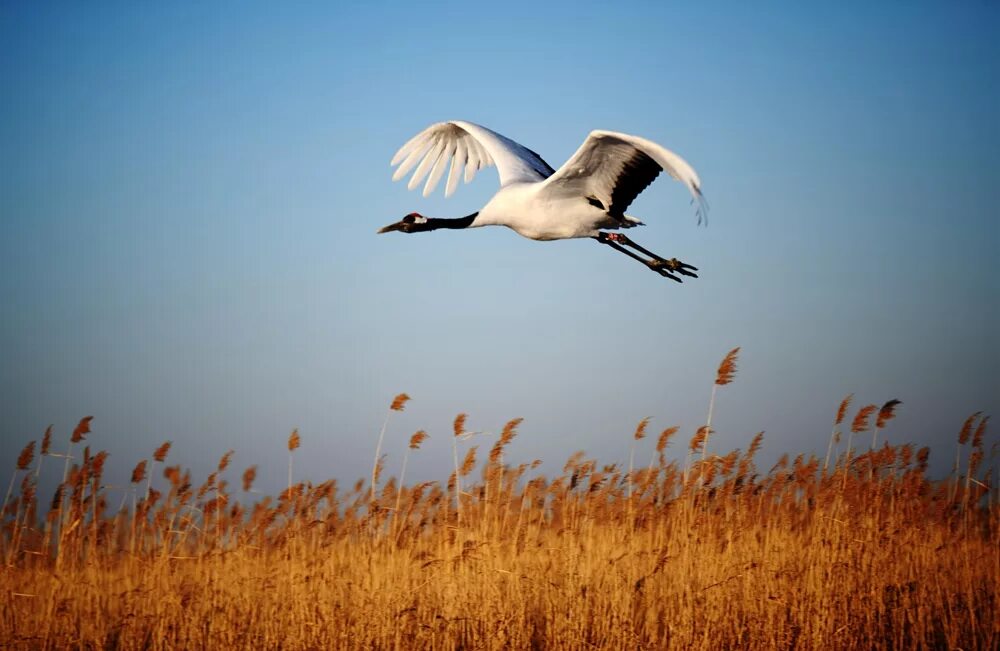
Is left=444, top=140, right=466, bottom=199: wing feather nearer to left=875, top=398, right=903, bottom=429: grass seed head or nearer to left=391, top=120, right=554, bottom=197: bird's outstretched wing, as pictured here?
left=391, top=120, right=554, bottom=197: bird's outstretched wing

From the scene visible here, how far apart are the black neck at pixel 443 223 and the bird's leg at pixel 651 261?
1099 millimetres

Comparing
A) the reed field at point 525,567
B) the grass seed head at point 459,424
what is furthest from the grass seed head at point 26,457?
the grass seed head at point 459,424

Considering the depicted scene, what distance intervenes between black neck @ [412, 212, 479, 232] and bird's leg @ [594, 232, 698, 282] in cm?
110

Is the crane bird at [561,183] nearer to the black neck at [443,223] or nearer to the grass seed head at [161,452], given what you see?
the black neck at [443,223]

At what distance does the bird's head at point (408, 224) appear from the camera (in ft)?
27.9

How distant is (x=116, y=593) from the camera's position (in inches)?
249

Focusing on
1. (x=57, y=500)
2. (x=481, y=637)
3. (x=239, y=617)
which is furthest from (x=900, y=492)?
(x=57, y=500)

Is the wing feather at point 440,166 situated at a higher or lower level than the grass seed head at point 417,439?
higher

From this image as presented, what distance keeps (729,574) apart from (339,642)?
97.8 inches

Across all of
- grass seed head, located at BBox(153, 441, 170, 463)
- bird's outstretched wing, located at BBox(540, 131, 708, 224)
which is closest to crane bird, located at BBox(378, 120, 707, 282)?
bird's outstretched wing, located at BBox(540, 131, 708, 224)

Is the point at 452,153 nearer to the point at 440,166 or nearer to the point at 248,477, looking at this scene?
the point at 440,166

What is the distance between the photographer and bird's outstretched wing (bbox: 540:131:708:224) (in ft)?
22.8

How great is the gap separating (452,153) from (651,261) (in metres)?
2.54

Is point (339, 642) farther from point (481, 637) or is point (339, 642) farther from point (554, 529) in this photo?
point (554, 529)
